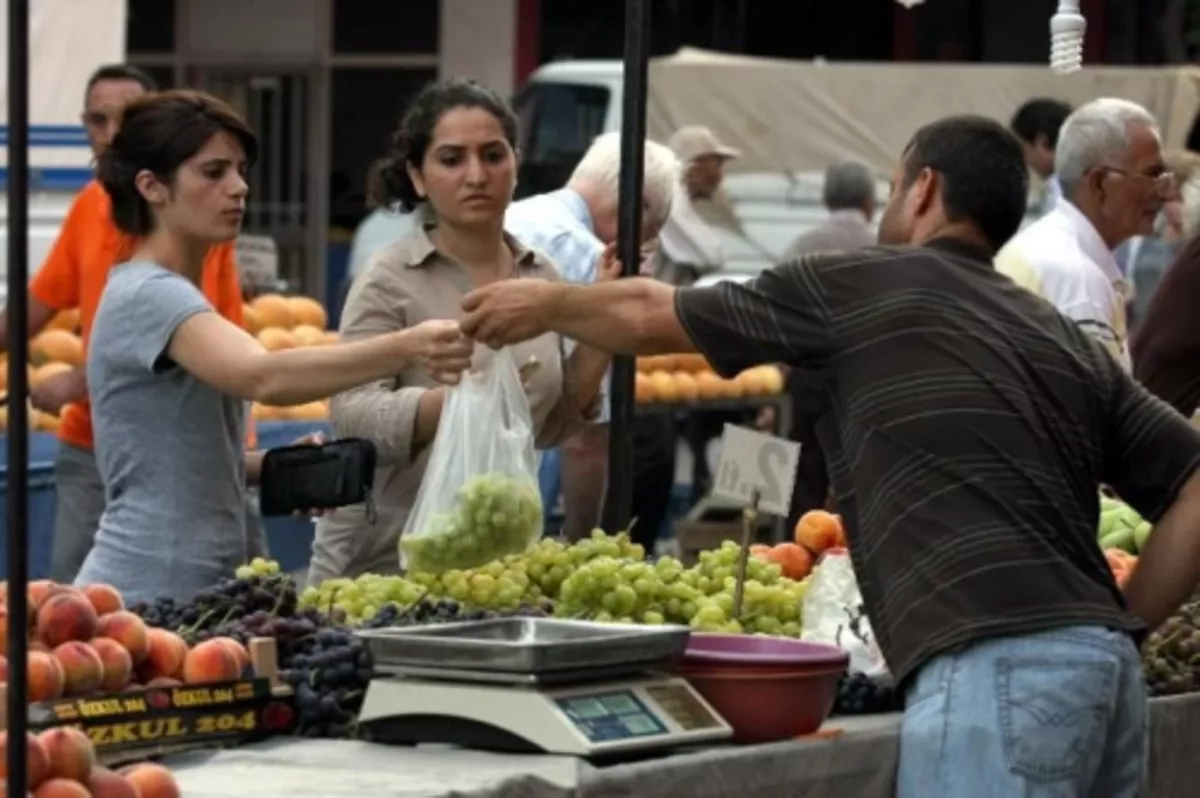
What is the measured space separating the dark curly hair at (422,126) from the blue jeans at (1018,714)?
2.25 metres

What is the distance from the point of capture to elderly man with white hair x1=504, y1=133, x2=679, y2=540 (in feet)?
27.4

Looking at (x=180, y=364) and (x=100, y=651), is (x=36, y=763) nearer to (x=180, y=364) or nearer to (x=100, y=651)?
(x=100, y=651)

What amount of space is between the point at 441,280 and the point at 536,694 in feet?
6.75

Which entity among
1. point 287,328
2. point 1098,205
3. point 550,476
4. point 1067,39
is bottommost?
point 550,476

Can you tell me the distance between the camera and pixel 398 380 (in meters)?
5.95

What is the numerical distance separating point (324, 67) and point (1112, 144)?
606 inches

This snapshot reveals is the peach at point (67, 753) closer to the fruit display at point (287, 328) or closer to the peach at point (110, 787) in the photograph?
the peach at point (110, 787)

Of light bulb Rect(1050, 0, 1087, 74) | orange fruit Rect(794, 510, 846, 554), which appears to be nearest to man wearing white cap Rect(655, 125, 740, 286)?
light bulb Rect(1050, 0, 1087, 74)

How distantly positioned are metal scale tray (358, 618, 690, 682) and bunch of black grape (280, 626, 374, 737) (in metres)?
0.09

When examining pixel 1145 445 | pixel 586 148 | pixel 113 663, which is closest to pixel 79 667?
pixel 113 663

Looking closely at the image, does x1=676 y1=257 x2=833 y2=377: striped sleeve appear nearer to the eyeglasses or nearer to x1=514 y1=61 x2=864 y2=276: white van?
the eyeglasses

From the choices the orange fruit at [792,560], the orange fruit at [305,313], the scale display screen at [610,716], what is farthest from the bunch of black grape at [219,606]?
the orange fruit at [305,313]

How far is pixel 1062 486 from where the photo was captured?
169 inches

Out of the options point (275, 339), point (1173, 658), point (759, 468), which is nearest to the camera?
point (759, 468)
